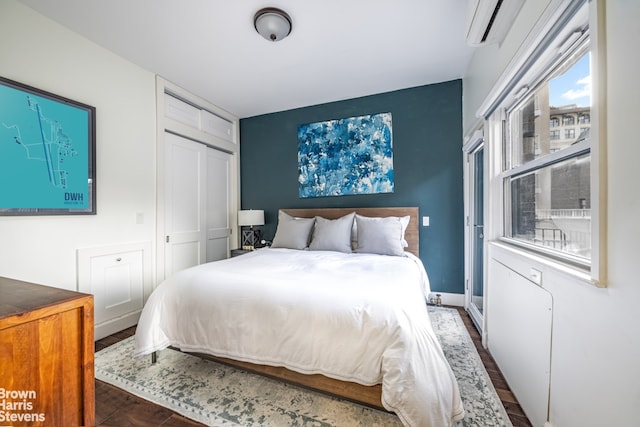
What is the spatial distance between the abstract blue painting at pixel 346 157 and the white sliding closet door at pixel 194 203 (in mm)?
1247

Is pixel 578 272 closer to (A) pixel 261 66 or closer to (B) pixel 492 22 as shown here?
(B) pixel 492 22

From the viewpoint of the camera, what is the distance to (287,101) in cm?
346

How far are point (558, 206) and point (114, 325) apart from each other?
3.59 metres

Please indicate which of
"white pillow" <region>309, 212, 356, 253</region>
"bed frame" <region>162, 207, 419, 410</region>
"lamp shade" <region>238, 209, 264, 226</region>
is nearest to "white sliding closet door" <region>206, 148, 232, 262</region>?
"lamp shade" <region>238, 209, 264, 226</region>

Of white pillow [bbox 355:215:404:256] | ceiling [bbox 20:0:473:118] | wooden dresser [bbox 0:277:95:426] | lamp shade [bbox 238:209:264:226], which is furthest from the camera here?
lamp shade [bbox 238:209:264:226]

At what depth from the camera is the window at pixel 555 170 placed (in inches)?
42.0

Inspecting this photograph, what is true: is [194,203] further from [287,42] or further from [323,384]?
[323,384]

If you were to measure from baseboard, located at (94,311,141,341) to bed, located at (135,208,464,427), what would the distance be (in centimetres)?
101

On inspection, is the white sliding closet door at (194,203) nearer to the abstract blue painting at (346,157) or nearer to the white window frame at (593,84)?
the abstract blue painting at (346,157)

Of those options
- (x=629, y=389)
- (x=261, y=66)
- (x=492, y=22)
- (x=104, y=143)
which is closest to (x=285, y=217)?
(x=261, y=66)

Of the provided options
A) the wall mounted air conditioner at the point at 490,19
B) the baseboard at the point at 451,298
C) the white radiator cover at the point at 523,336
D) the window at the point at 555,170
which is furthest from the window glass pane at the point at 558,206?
the baseboard at the point at 451,298

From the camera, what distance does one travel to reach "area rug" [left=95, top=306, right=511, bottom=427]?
53.6 inches

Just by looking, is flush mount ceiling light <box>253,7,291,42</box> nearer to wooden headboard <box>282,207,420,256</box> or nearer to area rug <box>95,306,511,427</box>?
wooden headboard <box>282,207,420,256</box>

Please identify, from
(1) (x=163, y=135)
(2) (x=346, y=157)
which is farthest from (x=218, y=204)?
(2) (x=346, y=157)
